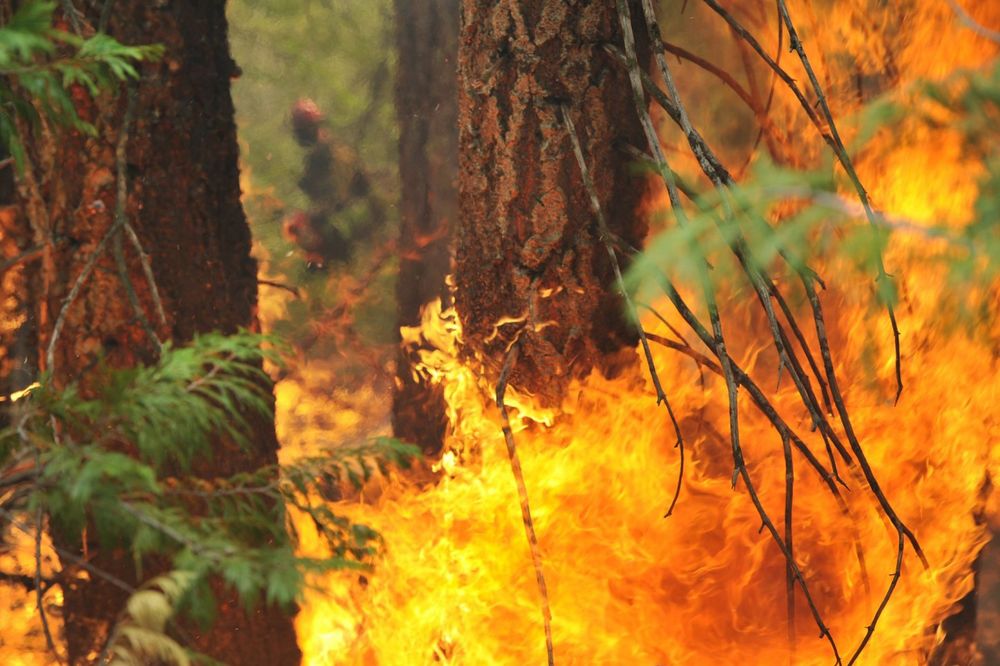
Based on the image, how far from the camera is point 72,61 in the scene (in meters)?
1.69

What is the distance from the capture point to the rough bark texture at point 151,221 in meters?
3.05

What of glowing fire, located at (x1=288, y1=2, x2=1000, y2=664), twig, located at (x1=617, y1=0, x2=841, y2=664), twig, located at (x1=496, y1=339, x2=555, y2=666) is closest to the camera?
twig, located at (x1=617, y1=0, x2=841, y2=664)

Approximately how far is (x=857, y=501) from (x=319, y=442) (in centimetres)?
667

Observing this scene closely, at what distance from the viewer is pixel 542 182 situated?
9.41ft

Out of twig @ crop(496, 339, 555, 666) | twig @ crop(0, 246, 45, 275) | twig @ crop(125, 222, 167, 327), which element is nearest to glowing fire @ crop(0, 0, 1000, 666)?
twig @ crop(496, 339, 555, 666)

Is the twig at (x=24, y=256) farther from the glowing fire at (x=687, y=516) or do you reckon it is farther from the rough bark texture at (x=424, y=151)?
the rough bark texture at (x=424, y=151)

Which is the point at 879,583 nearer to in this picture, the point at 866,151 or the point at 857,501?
the point at 857,501

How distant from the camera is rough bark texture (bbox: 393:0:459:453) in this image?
7.44m

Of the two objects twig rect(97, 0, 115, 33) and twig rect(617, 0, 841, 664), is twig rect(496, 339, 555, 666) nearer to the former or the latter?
twig rect(617, 0, 841, 664)

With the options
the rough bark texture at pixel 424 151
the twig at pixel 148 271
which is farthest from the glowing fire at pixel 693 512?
the rough bark texture at pixel 424 151

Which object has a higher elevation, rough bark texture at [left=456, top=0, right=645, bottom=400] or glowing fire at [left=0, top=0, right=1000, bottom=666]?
rough bark texture at [left=456, top=0, right=645, bottom=400]

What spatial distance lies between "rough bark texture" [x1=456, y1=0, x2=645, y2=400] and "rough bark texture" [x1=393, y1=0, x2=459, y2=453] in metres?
4.32

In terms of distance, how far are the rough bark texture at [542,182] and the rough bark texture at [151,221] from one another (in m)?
0.94

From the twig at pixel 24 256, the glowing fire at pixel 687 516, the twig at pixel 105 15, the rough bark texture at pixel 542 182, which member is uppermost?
the twig at pixel 105 15
